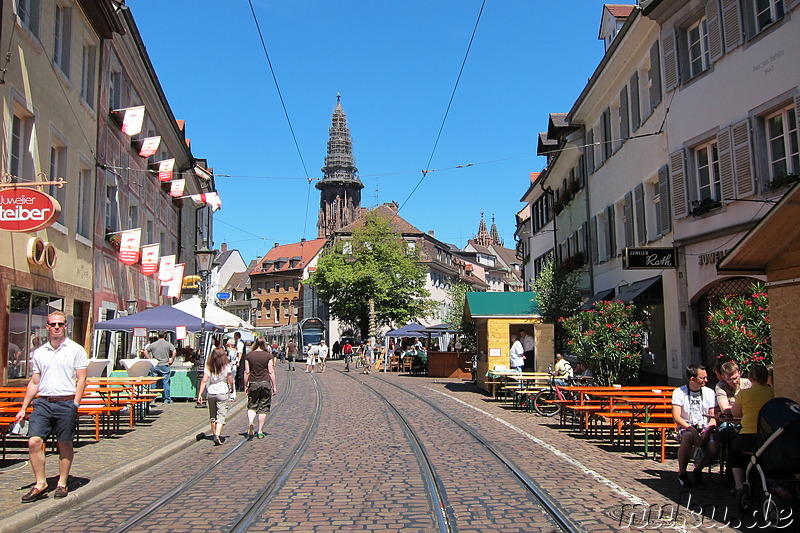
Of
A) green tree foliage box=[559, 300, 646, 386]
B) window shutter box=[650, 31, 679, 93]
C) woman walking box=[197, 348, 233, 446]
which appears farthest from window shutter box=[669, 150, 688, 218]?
woman walking box=[197, 348, 233, 446]

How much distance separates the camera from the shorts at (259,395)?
12.5 m

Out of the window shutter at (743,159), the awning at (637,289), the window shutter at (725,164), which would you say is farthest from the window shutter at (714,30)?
the awning at (637,289)

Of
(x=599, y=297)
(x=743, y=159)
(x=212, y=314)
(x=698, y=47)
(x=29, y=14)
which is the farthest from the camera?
(x=599, y=297)

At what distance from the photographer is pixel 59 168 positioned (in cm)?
1589

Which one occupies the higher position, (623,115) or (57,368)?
(623,115)

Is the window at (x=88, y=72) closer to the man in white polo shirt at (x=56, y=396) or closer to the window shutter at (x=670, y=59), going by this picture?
the man in white polo shirt at (x=56, y=396)

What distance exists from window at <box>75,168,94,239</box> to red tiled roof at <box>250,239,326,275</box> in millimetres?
77057

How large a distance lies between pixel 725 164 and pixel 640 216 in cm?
469

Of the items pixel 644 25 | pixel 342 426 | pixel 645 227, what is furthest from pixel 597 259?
pixel 342 426

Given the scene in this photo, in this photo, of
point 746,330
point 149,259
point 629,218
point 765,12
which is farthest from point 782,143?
point 149,259

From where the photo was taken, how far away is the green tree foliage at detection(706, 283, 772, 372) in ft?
37.3

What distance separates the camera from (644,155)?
60.9ft

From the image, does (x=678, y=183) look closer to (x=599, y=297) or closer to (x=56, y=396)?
(x=599, y=297)

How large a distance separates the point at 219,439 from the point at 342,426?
114 inches
